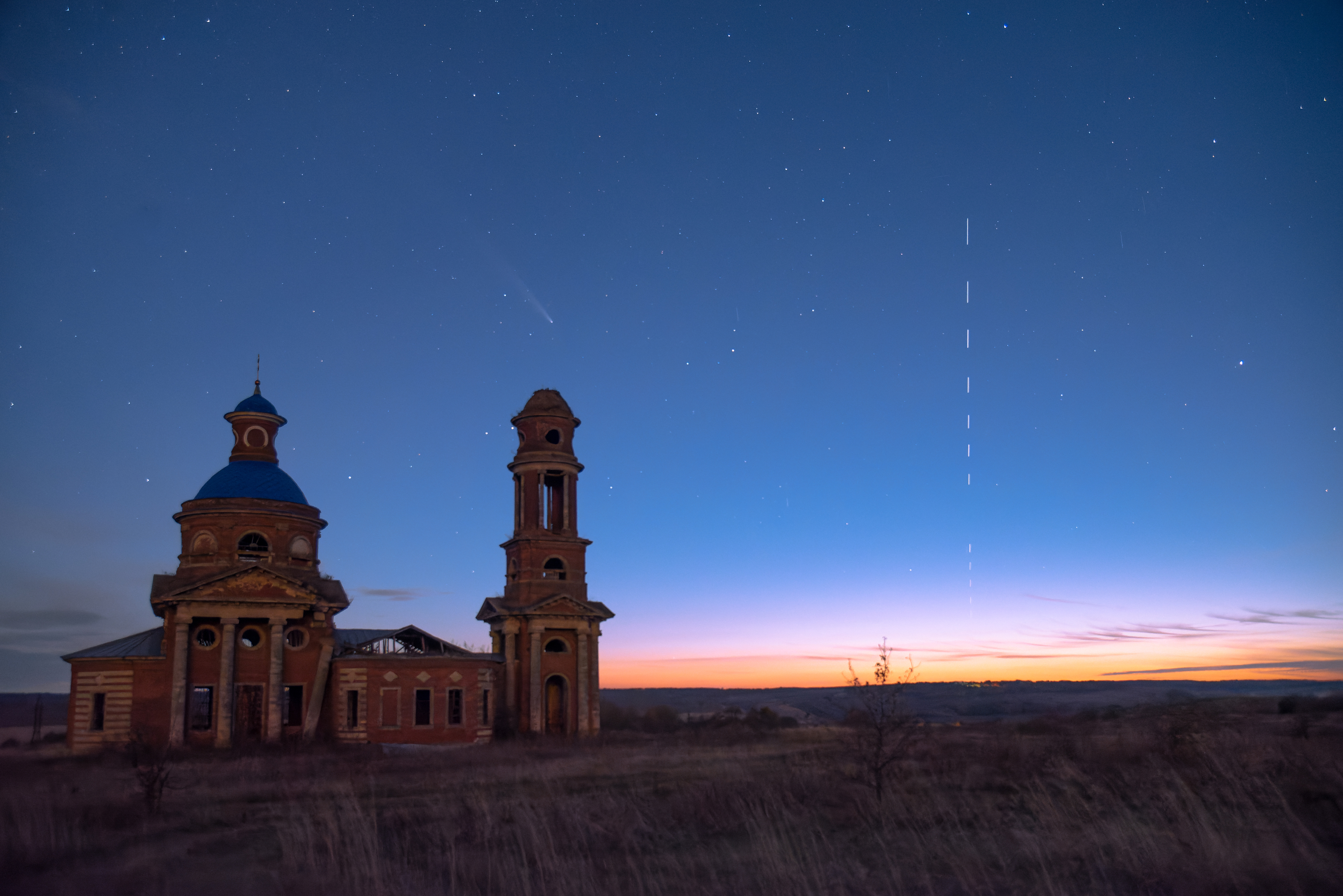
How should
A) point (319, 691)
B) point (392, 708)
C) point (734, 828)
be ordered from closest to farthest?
point (734, 828) < point (319, 691) < point (392, 708)

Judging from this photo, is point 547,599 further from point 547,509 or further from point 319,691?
point 319,691

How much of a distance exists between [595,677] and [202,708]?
1898cm

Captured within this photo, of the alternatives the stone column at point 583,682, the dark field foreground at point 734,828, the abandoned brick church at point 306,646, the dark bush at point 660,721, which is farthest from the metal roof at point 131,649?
the dark bush at point 660,721

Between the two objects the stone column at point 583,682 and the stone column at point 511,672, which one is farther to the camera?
the stone column at point 583,682

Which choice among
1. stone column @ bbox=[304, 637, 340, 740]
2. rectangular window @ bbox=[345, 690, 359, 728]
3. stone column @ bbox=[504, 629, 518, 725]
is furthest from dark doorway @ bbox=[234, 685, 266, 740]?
stone column @ bbox=[504, 629, 518, 725]

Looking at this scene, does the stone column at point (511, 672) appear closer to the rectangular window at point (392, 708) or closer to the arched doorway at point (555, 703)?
the arched doorway at point (555, 703)

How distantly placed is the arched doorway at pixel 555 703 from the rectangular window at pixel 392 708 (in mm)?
8365

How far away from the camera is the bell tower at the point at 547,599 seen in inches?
1900

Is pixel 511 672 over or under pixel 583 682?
over

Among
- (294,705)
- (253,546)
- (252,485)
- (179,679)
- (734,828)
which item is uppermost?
(252,485)

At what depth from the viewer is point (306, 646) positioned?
1727 inches

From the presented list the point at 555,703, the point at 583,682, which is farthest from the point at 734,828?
the point at 555,703

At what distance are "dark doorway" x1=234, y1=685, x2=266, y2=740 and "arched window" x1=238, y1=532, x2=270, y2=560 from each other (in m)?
6.07

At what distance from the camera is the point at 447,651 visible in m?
46.1
